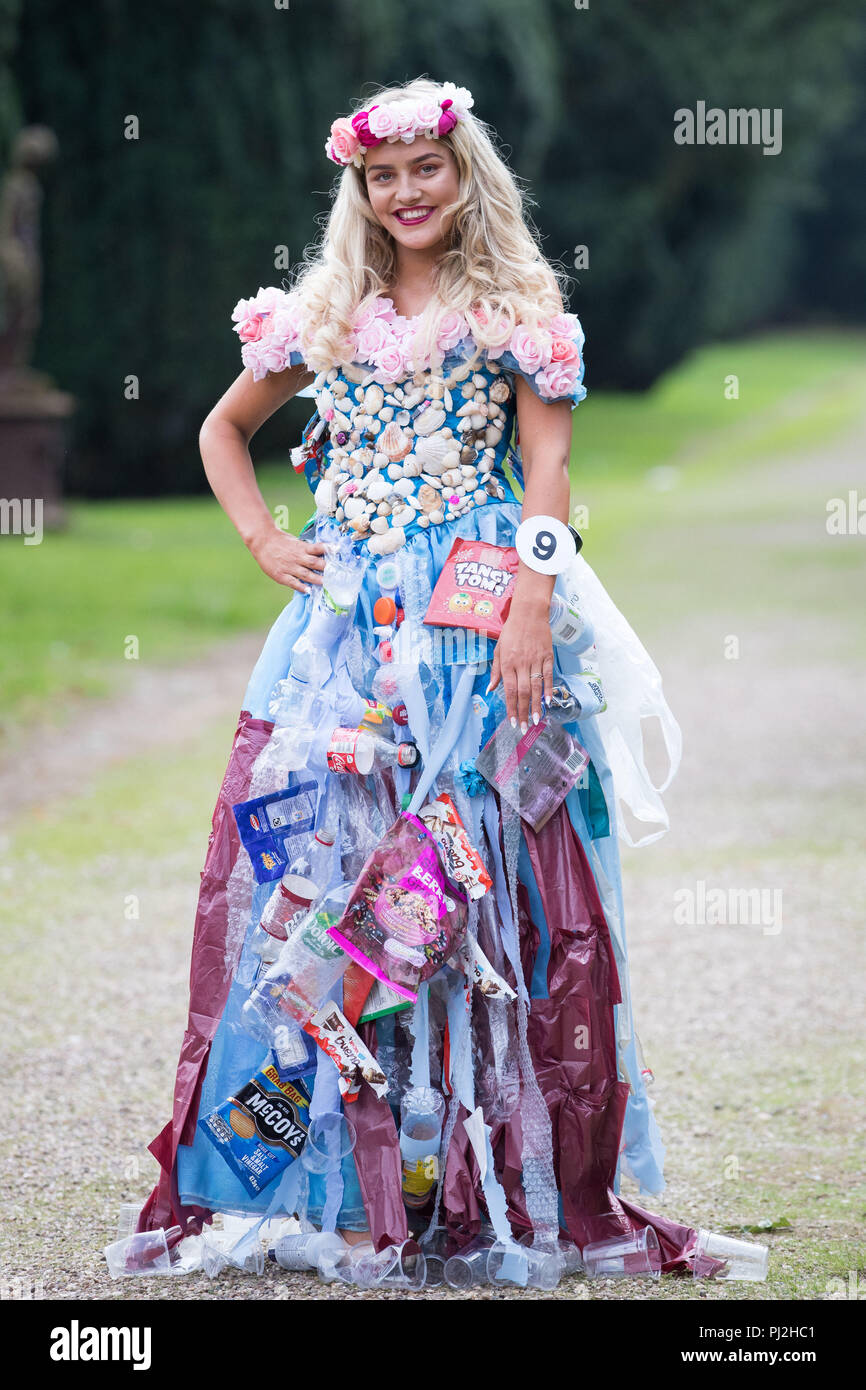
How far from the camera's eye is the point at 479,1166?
8.83 feet

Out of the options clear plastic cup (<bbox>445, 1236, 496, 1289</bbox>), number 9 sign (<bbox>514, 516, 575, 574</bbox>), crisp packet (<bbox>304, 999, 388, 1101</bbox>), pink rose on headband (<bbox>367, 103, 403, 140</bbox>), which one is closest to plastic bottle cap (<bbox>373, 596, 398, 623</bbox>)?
number 9 sign (<bbox>514, 516, 575, 574</bbox>)

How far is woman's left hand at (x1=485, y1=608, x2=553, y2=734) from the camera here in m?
2.66

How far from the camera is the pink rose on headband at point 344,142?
2.76 m

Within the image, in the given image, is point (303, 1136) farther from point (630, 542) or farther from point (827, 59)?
point (827, 59)

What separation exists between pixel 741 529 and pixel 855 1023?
A: 10.6 meters

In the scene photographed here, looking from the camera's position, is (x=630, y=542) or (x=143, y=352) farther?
(x=143, y=352)

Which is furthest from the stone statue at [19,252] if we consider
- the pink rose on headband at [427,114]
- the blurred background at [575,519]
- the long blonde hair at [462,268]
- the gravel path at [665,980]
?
the pink rose on headband at [427,114]

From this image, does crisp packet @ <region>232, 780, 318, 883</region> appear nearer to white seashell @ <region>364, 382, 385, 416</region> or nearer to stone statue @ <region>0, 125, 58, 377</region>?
white seashell @ <region>364, 382, 385, 416</region>

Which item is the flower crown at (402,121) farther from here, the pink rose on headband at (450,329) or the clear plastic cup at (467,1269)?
the clear plastic cup at (467,1269)

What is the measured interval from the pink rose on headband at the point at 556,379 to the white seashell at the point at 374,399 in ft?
0.89

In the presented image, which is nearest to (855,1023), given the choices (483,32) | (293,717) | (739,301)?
(293,717)

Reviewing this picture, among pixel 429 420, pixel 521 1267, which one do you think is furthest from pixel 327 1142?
pixel 429 420

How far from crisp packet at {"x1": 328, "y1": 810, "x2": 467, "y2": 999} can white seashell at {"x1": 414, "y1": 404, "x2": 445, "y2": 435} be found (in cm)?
64

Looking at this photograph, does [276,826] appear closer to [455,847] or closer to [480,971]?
[455,847]
